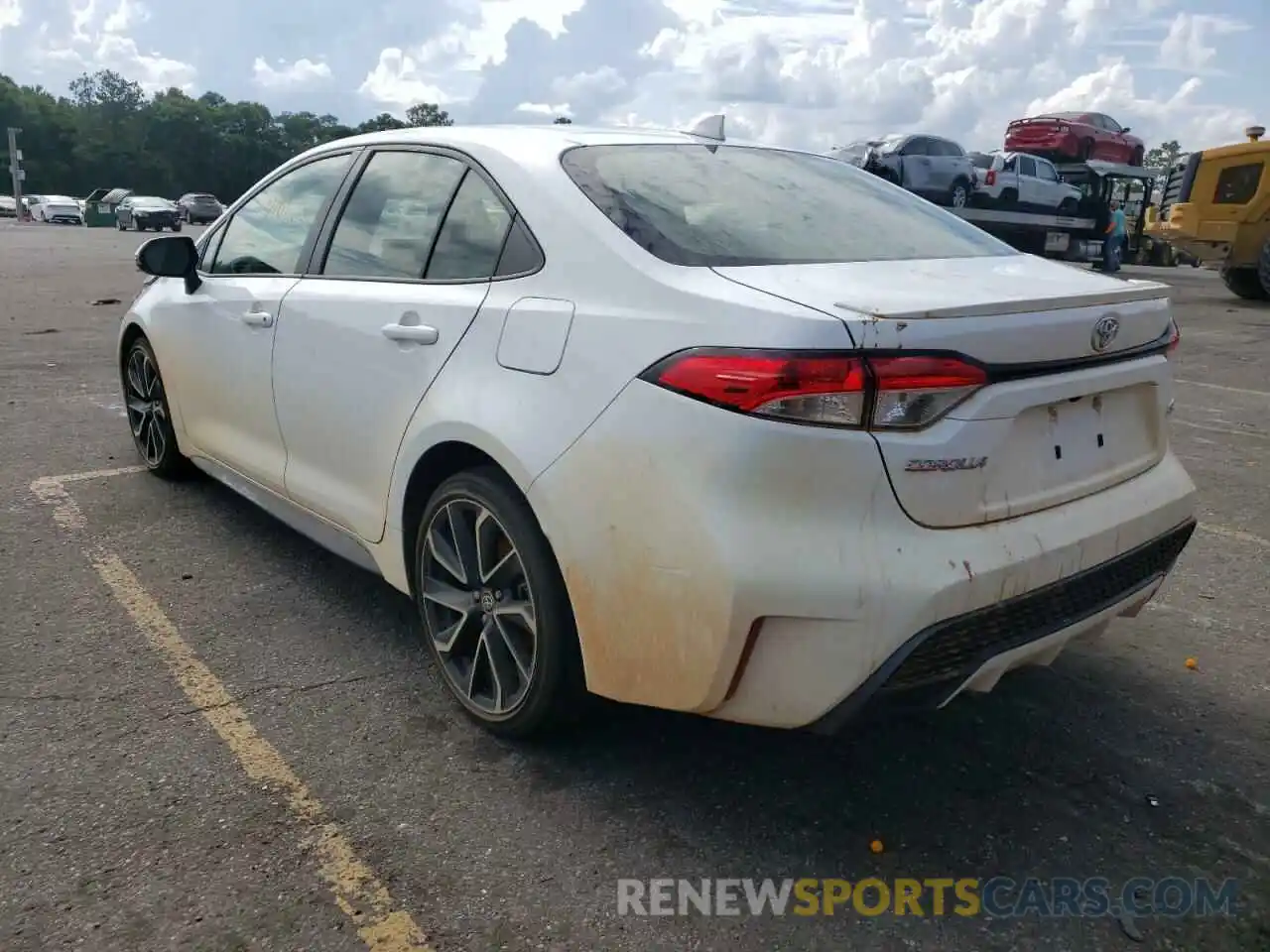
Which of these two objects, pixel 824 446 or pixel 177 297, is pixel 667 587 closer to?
pixel 824 446

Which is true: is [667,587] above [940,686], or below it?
above

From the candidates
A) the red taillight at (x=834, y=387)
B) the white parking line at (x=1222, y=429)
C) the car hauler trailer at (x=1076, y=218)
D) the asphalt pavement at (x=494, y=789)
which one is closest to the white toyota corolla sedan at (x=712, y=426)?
the red taillight at (x=834, y=387)

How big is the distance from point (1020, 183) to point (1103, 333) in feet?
71.9

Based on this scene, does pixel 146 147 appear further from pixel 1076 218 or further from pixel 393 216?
pixel 393 216

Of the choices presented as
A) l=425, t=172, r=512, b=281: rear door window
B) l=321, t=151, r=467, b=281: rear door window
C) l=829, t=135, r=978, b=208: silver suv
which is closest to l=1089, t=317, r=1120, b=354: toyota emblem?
l=425, t=172, r=512, b=281: rear door window

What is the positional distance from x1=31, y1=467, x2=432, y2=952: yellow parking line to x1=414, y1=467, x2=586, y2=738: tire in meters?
0.51

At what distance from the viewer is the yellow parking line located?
2.10m

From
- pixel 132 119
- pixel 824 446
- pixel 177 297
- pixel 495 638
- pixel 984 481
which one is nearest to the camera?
pixel 824 446

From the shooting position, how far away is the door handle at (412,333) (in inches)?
111

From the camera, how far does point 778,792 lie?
2553 millimetres

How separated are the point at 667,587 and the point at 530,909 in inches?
28.4

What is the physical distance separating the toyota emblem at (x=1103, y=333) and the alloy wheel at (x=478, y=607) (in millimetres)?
1448

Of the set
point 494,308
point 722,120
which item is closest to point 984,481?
point 494,308

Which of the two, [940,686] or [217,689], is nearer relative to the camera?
[940,686]
